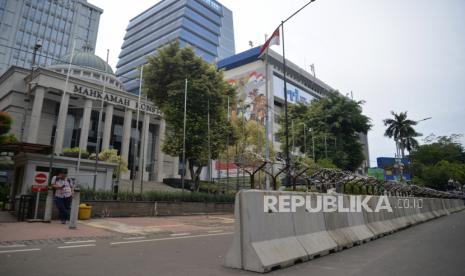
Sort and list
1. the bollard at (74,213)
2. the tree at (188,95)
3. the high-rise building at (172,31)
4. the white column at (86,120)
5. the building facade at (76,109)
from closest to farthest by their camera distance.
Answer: the bollard at (74,213), the tree at (188,95), the building facade at (76,109), the white column at (86,120), the high-rise building at (172,31)

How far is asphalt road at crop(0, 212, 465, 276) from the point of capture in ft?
17.6

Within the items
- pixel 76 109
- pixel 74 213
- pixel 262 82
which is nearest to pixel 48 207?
pixel 74 213

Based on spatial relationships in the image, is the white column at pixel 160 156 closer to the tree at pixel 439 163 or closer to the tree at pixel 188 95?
the tree at pixel 188 95

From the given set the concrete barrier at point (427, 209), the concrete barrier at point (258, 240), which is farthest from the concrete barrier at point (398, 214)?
the concrete barrier at point (258, 240)

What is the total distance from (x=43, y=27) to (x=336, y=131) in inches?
3548

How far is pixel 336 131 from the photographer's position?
43406mm

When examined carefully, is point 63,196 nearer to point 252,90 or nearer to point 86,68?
point 86,68

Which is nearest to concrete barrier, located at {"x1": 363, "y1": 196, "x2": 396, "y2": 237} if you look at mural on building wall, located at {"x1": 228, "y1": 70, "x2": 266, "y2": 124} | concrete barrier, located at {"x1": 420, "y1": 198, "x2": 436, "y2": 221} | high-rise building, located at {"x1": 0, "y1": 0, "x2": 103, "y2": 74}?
concrete barrier, located at {"x1": 420, "y1": 198, "x2": 436, "y2": 221}

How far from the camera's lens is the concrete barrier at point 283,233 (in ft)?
18.9

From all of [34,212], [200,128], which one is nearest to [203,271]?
[34,212]

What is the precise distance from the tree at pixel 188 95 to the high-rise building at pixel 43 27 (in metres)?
59.9

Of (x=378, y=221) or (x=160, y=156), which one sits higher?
(x=160, y=156)

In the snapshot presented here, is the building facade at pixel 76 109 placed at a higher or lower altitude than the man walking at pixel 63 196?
higher

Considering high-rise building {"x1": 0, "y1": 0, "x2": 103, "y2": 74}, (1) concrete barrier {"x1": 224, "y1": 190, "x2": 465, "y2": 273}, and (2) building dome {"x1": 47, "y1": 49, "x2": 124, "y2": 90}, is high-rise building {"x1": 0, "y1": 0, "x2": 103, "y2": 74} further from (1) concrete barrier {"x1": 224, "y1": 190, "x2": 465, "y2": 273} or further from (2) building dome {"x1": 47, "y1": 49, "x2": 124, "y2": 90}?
(1) concrete barrier {"x1": 224, "y1": 190, "x2": 465, "y2": 273}
